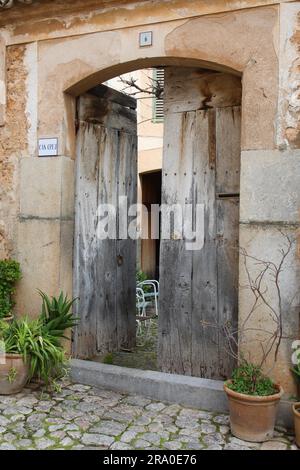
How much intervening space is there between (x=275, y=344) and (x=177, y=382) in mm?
965

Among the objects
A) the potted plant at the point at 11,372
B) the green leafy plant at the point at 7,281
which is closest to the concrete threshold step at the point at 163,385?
the potted plant at the point at 11,372

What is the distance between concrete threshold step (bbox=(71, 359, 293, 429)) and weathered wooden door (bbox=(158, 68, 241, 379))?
38cm

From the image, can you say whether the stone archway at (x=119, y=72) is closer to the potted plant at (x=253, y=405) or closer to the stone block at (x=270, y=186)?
the stone block at (x=270, y=186)

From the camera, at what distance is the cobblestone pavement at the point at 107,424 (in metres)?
3.30

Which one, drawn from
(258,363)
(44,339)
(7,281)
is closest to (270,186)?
(258,363)

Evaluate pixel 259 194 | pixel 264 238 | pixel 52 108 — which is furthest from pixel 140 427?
pixel 52 108

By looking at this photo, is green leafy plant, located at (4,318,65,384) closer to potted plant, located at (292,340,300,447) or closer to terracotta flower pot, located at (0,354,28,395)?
terracotta flower pot, located at (0,354,28,395)

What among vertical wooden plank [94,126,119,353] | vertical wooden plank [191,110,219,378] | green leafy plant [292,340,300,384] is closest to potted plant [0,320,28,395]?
vertical wooden plank [94,126,119,353]

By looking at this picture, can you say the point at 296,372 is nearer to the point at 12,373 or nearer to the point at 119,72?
the point at 12,373

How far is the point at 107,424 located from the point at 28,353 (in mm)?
997

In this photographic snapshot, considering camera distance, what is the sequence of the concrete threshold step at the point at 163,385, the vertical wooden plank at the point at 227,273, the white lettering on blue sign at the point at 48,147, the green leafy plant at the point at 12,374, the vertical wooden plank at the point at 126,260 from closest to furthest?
the concrete threshold step at the point at 163,385, the green leafy plant at the point at 12,374, the vertical wooden plank at the point at 227,273, the white lettering on blue sign at the point at 48,147, the vertical wooden plank at the point at 126,260

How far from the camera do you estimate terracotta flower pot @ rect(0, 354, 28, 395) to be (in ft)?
13.4

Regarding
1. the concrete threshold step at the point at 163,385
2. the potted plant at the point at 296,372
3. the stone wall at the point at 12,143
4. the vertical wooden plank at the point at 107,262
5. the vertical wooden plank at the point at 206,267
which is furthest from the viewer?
the vertical wooden plank at the point at 107,262

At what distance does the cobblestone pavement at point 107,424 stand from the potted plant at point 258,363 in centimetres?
14
